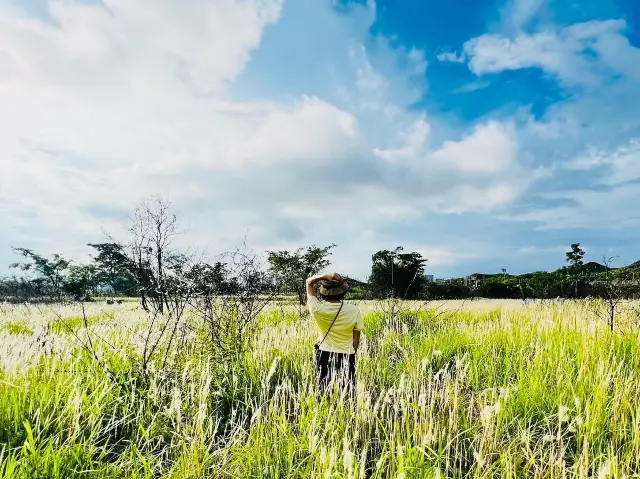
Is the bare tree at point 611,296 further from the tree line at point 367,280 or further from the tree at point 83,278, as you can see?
the tree at point 83,278

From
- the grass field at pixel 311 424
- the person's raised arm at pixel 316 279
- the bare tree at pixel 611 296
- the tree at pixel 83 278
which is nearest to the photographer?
the grass field at pixel 311 424

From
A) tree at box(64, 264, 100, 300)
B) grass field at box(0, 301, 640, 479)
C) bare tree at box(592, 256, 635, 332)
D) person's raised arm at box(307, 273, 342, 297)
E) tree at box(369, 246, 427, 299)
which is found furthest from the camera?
tree at box(64, 264, 100, 300)

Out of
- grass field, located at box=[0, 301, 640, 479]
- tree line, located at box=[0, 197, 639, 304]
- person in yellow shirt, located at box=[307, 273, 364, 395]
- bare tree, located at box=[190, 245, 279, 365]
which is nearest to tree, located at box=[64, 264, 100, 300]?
tree line, located at box=[0, 197, 639, 304]

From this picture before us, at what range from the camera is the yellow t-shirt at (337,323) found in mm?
5098

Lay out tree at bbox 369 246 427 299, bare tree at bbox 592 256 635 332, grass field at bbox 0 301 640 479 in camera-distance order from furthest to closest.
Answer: tree at bbox 369 246 427 299
bare tree at bbox 592 256 635 332
grass field at bbox 0 301 640 479

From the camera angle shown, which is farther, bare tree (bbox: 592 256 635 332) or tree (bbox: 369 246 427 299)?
tree (bbox: 369 246 427 299)

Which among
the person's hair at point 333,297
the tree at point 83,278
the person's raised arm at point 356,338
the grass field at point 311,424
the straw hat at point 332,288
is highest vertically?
the tree at point 83,278

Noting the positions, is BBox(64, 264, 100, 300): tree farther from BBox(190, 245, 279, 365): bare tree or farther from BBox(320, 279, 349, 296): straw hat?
BBox(320, 279, 349, 296): straw hat

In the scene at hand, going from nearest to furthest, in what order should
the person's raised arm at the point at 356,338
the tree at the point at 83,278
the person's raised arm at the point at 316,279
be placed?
1. the person's raised arm at the point at 316,279
2. the person's raised arm at the point at 356,338
3. the tree at the point at 83,278

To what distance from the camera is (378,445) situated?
374 centimetres

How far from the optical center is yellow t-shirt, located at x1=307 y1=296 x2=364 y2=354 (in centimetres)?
510

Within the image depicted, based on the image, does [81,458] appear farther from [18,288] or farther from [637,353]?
[18,288]

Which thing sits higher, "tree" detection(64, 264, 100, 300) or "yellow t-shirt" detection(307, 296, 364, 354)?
"tree" detection(64, 264, 100, 300)

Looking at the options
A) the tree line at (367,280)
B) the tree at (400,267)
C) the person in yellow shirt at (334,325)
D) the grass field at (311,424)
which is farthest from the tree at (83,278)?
the person in yellow shirt at (334,325)
